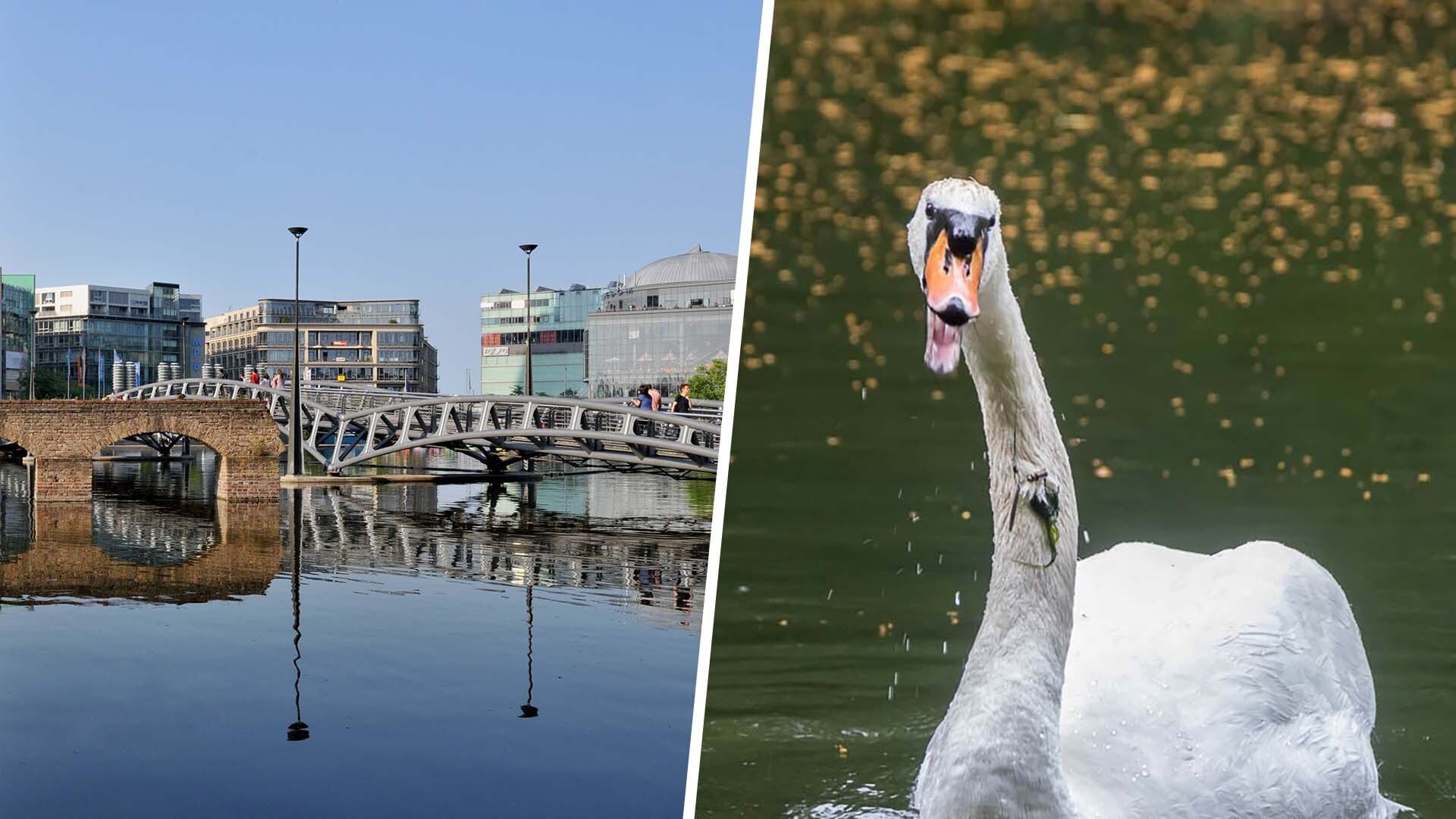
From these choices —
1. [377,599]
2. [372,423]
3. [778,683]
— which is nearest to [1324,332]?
[778,683]

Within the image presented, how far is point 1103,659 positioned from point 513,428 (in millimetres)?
17185

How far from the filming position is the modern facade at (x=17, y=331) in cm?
5091

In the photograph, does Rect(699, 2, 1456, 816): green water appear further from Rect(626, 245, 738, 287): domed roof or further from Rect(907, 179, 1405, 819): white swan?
Rect(626, 245, 738, 287): domed roof

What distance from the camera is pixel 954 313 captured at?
155cm

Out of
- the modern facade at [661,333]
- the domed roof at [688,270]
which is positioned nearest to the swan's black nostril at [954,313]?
the modern facade at [661,333]

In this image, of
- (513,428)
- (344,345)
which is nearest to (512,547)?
(513,428)

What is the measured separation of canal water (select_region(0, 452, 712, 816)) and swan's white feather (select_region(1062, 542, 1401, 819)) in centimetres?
326

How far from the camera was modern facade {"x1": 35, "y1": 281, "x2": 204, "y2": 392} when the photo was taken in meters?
69.1

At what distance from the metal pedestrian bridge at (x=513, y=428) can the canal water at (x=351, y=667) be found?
1444mm

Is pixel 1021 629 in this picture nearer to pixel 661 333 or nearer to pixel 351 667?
pixel 351 667

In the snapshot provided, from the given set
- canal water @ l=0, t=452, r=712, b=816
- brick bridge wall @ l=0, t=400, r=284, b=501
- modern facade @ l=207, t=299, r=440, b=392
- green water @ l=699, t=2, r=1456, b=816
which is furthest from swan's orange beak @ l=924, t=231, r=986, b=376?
modern facade @ l=207, t=299, r=440, b=392

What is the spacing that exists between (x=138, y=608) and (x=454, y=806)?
5962 mm

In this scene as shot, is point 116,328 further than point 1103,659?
Yes

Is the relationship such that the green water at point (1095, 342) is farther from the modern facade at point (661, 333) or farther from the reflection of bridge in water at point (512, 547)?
the modern facade at point (661, 333)
